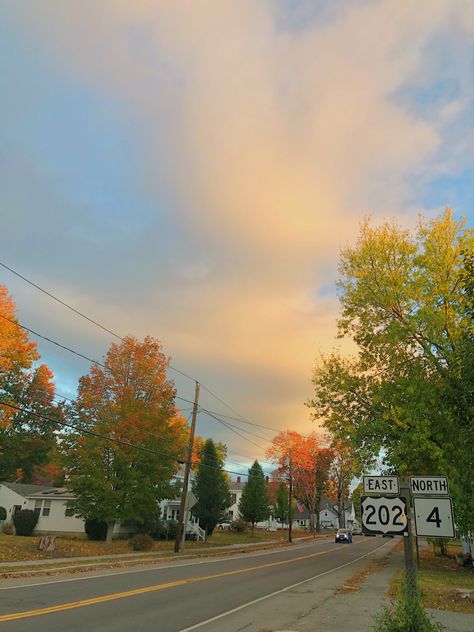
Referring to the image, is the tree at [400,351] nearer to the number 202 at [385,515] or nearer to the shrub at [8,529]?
the number 202 at [385,515]

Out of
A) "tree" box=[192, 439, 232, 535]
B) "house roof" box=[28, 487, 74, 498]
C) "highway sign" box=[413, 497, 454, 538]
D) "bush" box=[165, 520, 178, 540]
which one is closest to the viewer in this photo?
"highway sign" box=[413, 497, 454, 538]

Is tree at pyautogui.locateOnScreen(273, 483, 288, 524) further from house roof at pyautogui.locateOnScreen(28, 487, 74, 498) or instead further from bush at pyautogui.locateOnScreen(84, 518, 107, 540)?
bush at pyautogui.locateOnScreen(84, 518, 107, 540)

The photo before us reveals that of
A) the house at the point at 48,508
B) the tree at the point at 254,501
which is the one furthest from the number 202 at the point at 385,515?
the tree at the point at 254,501

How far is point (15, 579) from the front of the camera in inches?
599

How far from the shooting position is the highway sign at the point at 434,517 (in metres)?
6.23

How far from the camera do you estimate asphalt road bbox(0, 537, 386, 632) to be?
915 cm

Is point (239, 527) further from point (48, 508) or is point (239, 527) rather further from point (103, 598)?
point (103, 598)

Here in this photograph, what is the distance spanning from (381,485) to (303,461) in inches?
2328

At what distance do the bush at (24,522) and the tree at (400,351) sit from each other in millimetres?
23561

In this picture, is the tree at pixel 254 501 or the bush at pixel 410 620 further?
the tree at pixel 254 501

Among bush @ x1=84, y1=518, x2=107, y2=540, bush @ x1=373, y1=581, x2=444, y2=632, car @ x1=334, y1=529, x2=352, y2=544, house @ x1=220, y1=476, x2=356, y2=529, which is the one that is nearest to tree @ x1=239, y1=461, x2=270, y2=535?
car @ x1=334, y1=529, x2=352, y2=544

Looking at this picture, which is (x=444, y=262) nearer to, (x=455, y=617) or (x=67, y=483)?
(x=455, y=617)

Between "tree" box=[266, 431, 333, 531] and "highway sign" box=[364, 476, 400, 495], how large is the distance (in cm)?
5668

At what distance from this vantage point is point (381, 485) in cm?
694
